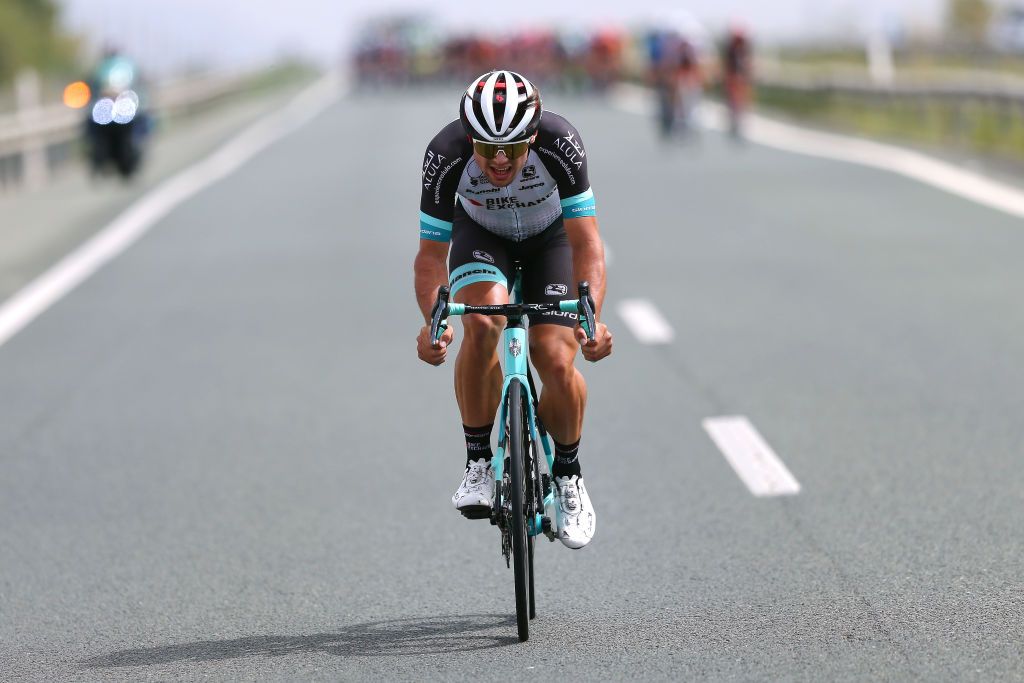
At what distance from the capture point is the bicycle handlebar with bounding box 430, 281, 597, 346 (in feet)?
18.9

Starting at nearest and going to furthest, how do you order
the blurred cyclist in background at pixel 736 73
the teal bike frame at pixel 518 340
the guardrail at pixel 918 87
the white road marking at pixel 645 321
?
the teal bike frame at pixel 518 340 → the white road marking at pixel 645 321 → the guardrail at pixel 918 87 → the blurred cyclist in background at pixel 736 73

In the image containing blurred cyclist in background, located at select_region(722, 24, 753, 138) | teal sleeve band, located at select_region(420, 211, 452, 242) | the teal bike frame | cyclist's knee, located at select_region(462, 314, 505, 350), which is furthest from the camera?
blurred cyclist in background, located at select_region(722, 24, 753, 138)

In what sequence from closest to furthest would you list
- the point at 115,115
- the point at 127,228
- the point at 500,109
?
the point at 500,109
the point at 127,228
the point at 115,115

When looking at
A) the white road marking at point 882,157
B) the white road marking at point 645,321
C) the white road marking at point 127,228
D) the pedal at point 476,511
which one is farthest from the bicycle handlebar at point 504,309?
the white road marking at point 882,157

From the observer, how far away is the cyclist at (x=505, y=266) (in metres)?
6.08

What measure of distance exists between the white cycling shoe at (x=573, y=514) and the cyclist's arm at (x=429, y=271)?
28.1 inches

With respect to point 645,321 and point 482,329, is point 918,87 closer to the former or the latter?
point 645,321

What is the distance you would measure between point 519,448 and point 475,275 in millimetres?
772

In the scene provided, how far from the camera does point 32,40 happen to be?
102 metres

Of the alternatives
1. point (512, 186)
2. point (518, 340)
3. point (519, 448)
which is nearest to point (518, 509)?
point (519, 448)

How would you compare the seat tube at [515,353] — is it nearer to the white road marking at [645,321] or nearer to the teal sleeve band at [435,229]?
the teal sleeve band at [435,229]

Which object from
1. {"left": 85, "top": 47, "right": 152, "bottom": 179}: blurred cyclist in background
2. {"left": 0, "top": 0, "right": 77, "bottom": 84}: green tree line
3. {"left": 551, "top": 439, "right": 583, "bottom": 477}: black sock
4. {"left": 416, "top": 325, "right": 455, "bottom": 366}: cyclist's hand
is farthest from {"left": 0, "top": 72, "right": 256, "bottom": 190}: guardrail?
{"left": 0, "top": 0, "right": 77, "bottom": 84}: green tree line

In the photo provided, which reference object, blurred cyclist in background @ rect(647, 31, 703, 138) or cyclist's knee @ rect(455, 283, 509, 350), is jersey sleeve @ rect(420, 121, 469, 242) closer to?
cyclist's knee @ rect(455, 283, 509, 350)

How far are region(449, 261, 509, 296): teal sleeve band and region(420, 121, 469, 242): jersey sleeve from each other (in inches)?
5.4
